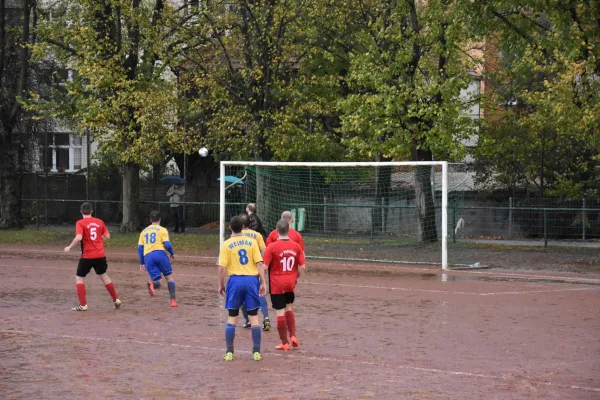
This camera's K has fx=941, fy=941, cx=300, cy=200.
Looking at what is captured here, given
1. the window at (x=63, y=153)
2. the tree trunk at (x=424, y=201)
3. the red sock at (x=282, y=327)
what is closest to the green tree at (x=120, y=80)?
the tree trunk at (x=424, y=201)

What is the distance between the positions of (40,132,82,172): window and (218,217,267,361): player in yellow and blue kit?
127ft

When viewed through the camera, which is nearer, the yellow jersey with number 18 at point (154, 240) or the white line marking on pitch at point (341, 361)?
the white line marking on pitch at point (341, 361)

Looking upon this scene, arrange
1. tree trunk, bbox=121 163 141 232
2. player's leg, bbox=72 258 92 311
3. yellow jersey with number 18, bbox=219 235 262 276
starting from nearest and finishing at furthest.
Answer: yellow jersey with number 18, bbox=219 235 262 276
player's leg, bbox=72 258 92 311
tree trunk, bbox=121 163 141 232

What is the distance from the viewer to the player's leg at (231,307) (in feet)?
37.0

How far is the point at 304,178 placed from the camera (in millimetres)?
32469

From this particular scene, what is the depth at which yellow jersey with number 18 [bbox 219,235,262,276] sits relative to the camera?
11.4 meters

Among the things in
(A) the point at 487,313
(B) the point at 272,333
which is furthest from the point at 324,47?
(B) the point at 272,333

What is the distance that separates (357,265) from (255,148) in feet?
23.5

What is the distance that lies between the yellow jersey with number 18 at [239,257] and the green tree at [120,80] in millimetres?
19293

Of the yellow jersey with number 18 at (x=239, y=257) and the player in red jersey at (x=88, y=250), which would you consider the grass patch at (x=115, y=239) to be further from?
the yellow jersey with number 18 at (x=239, y=257)

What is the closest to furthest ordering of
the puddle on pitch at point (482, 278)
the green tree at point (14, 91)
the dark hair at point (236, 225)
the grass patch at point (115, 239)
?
the dark hair at point (236, 225)
the puddle on pitch at point (482, 278)
the grass patch at point (115, 239)
the green tree at point (14, 91)

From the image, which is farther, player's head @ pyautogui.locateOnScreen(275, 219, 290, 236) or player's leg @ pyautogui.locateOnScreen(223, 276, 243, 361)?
player's head @ pyautogui.locateOnScreen(275, 219, 290, 236)

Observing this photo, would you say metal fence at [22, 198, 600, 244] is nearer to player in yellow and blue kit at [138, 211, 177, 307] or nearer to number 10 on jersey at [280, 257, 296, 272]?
player in yellow and blue kit at [138, 211, 177, 307]

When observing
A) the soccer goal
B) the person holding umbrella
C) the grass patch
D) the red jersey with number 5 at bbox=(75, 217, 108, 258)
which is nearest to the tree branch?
the grass patch
